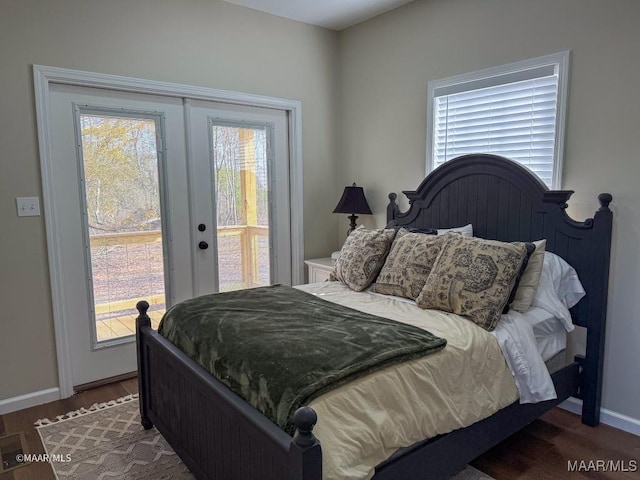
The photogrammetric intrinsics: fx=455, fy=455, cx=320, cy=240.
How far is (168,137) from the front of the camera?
325cm

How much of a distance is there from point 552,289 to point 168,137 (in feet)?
8.71

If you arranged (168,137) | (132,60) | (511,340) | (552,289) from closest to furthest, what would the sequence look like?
(511,340) < (552,289) < (132,60) < (168,137)

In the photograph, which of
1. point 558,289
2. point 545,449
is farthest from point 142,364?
point 558,289

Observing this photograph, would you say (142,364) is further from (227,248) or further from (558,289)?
(558,289)

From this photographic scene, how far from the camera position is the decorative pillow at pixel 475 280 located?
219 cm

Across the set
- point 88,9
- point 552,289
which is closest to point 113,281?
point 88,9

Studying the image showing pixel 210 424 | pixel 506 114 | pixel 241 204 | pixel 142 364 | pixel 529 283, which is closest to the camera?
pixel 210 424

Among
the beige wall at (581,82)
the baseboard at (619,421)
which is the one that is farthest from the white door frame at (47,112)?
the baseboard at (619,421)

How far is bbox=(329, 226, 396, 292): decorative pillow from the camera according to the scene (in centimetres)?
285

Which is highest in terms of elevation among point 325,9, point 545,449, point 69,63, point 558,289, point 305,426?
point 325,9

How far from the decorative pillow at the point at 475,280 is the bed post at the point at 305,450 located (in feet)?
3.85

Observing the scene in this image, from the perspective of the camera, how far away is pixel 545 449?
2342mm

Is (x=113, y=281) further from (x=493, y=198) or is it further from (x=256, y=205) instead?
(x=493, y=198)

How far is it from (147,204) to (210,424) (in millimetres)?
1874
